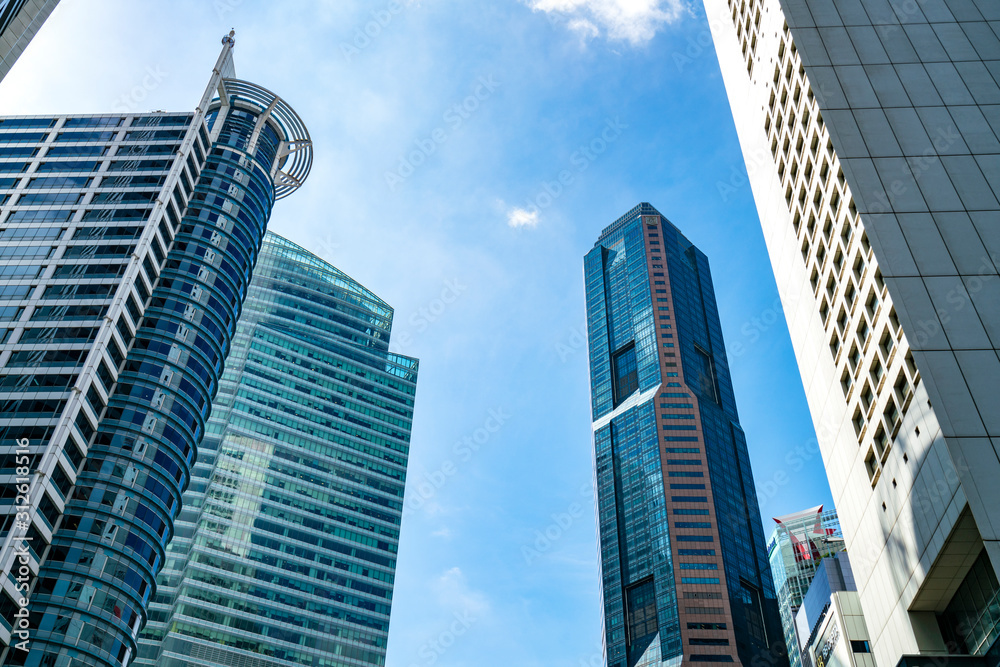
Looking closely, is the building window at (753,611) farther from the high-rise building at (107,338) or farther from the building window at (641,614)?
the high-rise building at (107,338)

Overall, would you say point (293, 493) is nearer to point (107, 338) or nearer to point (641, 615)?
point (107, 338)

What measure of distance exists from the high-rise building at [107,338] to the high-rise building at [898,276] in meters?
64.5

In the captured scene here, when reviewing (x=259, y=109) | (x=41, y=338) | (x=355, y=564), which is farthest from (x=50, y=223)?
(x=355, y=564)

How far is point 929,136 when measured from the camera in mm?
52000

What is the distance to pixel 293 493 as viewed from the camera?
14938 centimetres

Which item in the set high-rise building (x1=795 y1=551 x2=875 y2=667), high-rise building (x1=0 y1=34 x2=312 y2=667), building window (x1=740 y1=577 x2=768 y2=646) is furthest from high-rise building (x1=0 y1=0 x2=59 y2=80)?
building window (x1=740 y1=577 x2=768 y2=646)

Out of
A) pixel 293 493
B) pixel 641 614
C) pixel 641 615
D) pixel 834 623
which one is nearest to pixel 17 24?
pixel 834 623

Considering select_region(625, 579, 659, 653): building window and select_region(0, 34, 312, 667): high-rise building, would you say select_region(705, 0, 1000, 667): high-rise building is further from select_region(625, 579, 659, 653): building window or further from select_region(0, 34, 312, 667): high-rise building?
select_region(625, 579, 659, 653): building window

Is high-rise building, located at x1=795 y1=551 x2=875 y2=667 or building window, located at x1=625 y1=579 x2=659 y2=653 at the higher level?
building window, located at x1=625 y1=579 x2=659 y2=653

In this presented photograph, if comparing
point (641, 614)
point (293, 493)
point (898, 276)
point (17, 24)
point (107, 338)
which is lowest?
point (898, 276)

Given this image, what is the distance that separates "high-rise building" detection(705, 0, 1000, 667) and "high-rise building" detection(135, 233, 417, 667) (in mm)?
104356

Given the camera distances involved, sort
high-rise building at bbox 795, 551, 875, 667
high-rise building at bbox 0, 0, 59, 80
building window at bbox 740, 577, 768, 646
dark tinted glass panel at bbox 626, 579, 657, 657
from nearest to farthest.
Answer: high-rise building at bbox 0, 0, 59, 80 < high-rise building at bbox 795, 551, 875, 667 < building window at bbox 740, 577, 768, 646 < dark tinted glass panel at bbox 626, 579, 657, 657

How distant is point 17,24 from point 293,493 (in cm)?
11987

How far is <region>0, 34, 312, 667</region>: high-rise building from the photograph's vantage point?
7294 cm
